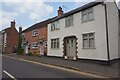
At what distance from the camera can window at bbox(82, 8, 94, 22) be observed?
722 inches

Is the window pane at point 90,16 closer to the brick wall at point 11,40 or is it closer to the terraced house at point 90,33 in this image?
the terraced house at point 90,33

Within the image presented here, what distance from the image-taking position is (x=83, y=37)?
19.2 meters

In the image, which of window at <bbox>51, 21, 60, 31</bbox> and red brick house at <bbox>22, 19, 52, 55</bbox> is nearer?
window at <bbox>51, 21, 60, 31</bbox>

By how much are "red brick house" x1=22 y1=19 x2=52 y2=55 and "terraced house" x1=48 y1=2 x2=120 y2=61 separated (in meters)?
5.54

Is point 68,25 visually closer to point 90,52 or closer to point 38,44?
point 90,52

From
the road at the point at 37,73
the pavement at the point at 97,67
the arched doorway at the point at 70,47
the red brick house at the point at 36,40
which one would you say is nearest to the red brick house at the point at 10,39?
the red brick house at the point at 36,40

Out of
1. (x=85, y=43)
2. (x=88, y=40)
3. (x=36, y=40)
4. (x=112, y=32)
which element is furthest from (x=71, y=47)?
(x=36, y=40)

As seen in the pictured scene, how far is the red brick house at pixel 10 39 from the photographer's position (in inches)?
1975

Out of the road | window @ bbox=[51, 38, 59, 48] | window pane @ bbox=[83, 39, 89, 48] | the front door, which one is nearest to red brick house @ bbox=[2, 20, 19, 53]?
window @ bbox=[51, 38, 59, 48]

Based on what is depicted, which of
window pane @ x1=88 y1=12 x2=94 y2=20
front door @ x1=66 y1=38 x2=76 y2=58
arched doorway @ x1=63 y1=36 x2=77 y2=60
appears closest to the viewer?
window pane @ x1=88 y1=12 x2=94 y2=20

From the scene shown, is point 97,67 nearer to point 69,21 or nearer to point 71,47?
point 71,47

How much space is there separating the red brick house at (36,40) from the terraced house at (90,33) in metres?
5.54

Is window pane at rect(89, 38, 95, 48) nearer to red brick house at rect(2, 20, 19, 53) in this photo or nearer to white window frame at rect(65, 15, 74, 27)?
white window frame at rect(65, 15, 74, 27)

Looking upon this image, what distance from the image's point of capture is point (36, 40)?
106 ft
